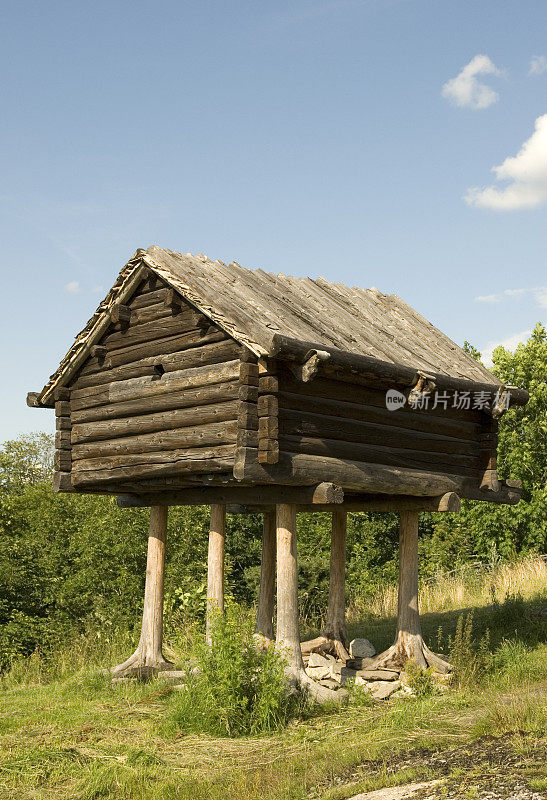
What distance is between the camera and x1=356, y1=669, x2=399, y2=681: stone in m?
11.2

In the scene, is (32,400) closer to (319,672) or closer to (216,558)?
(216,558)

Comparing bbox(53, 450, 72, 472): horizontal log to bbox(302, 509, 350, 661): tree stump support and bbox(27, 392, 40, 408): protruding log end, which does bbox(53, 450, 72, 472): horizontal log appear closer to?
bbox(27, 392, 40, 408): protruding log end

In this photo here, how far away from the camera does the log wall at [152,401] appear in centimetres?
1005

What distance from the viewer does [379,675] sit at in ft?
36.8

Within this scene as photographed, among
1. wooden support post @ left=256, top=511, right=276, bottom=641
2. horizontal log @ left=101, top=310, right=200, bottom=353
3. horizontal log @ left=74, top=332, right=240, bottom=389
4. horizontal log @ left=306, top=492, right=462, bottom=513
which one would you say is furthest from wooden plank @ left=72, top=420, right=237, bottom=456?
wooden support post @ left=256, top=511, right=276, bottom=641

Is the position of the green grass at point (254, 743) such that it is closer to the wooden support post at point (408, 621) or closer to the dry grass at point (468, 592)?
the wooden support post at point (408, 621)

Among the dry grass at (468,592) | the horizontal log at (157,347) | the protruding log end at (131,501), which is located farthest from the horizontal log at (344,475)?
the dry grass at (468,592)

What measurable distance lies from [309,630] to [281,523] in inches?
293

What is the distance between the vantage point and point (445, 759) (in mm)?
7156

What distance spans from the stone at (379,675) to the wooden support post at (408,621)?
25 cm

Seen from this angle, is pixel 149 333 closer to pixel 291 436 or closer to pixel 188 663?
pixel 291 436

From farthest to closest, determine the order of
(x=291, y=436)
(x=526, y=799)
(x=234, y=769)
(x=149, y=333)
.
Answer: (x=149, y=333) < (x=291, y=436) < (x=234, y=769) < (x=526, y=799)

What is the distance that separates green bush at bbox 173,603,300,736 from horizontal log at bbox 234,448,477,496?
62.8 inches

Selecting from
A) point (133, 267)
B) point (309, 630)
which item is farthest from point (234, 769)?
point (309, 630)
